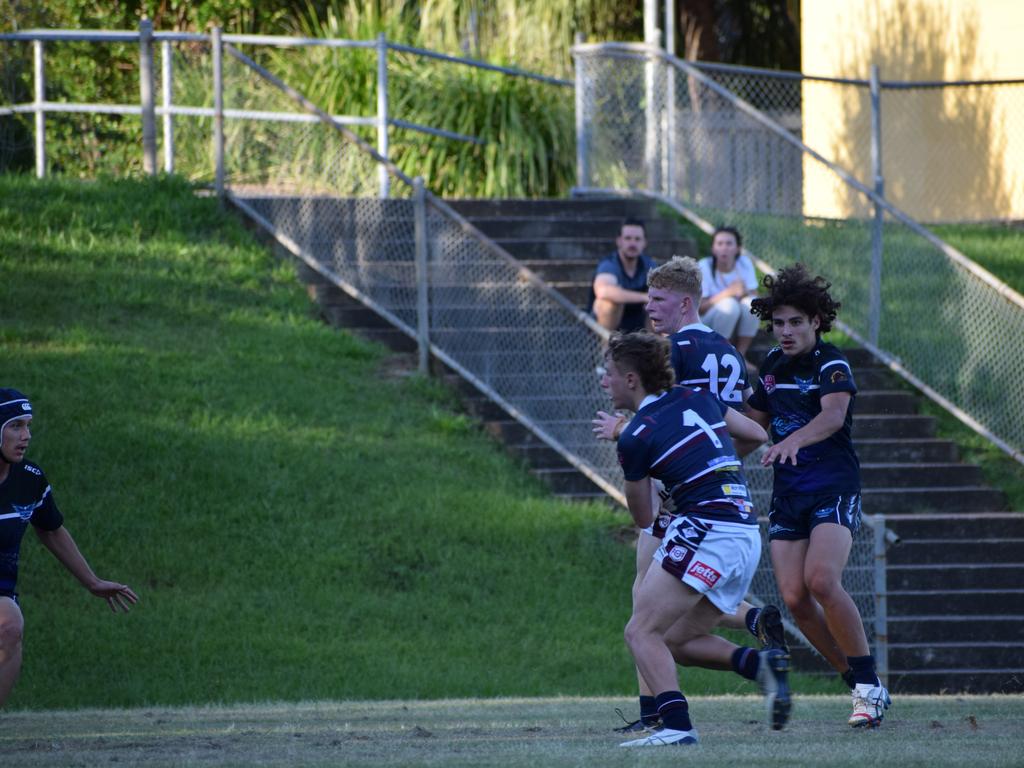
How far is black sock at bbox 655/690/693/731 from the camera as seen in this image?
6.44 meters

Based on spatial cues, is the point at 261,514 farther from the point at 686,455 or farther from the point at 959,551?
the point at 686,455

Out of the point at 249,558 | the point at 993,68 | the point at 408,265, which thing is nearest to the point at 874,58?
the point at 993,68

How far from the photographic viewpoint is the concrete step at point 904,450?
1414 cm

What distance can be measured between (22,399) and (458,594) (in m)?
5.20

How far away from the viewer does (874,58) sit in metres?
22.1

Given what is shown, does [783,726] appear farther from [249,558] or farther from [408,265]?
[408,265]

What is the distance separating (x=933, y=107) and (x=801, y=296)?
47.8 ft

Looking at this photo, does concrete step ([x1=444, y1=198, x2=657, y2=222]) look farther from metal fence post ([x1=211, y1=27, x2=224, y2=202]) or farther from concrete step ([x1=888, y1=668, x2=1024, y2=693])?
concrete step ([x1=888, y1=668, x2=1024, y2=693])

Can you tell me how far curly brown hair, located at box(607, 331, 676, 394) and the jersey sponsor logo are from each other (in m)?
1.17

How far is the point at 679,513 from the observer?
258 inches

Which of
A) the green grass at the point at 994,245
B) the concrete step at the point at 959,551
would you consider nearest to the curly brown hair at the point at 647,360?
the concrete step at the point at 959,551

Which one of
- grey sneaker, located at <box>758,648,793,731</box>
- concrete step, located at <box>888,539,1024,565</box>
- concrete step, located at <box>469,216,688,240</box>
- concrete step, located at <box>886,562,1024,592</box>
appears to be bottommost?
concrete step, located at <box>886,562,1024,592</box>

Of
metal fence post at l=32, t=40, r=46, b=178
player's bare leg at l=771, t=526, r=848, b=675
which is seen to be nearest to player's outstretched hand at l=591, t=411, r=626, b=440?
player's bare leg at l=771, t=526, r=848, b=675

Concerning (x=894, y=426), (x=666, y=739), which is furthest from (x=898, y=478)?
(x=666, y=739)
